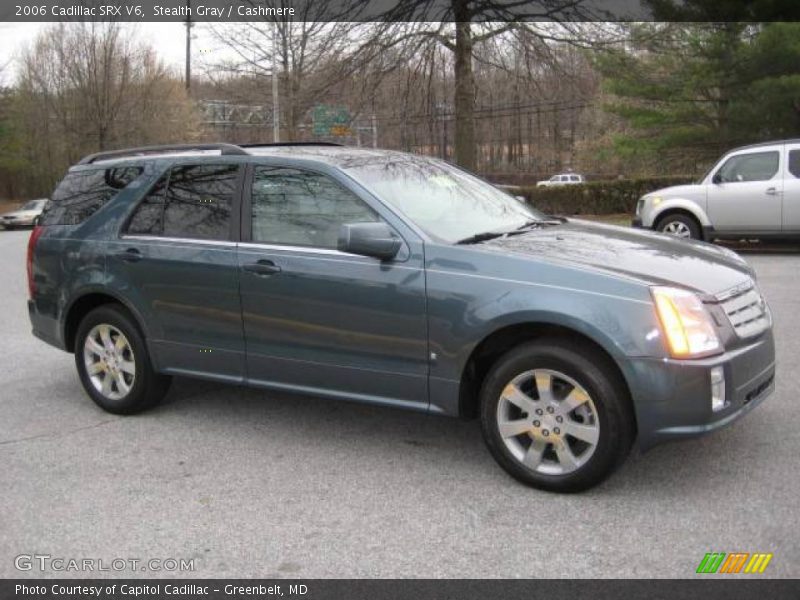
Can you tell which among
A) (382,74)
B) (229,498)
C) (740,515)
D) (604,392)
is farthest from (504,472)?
(382,74)

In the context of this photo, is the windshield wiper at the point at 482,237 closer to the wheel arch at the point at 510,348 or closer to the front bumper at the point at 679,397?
the wheel arch at the point at 510,348

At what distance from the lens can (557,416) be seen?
12.8 ft

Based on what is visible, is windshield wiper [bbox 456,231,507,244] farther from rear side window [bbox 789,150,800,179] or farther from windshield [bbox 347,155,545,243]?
rear side window [bbox 789,150,800,179]

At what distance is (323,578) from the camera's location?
3.21m

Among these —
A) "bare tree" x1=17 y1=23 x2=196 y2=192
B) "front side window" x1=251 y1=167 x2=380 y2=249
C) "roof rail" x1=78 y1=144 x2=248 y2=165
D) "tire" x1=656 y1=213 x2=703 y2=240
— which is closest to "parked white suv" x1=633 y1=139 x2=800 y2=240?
"tire" x1=656 y1=213 x2=703 y2=240

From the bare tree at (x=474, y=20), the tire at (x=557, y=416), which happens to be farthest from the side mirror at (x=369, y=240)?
the bare tree at (x=474, y=20)

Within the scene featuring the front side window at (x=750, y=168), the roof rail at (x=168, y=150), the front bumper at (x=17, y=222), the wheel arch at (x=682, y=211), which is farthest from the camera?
the front bumper at (x=17, y=222)

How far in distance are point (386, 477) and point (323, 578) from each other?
107 centimetres

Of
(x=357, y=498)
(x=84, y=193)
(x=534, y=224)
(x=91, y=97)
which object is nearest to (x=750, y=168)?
(x=534, y=224)

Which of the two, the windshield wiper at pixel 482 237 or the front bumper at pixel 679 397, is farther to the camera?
the windshield wiper at pixel 482 237

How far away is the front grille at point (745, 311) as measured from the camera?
394cm

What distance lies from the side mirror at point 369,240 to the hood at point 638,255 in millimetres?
508

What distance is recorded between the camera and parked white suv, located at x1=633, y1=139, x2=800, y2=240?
1262 cm
